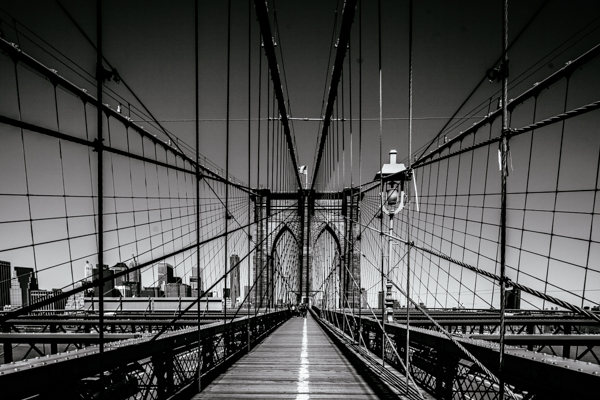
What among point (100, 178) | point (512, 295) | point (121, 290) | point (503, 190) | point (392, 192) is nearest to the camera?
point (503, 190)

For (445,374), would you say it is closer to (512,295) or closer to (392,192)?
(512,295)

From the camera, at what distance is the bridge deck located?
2.94m

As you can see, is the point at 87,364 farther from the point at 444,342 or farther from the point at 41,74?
the point at 41,74

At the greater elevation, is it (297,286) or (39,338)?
(39,338)

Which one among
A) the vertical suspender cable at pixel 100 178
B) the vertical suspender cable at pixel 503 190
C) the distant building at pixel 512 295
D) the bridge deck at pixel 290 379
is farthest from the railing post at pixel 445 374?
the vertical suspender cable at pixel 100 178

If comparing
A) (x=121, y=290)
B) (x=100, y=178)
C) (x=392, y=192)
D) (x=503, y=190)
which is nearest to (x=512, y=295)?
(x=503, y=190)

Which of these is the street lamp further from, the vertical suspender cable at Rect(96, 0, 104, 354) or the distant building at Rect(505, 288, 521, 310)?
the vertical suspender cable at Rect(96, 0, 104, 354)

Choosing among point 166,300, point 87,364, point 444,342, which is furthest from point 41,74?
point 166,300

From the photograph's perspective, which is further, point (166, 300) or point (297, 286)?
point (297, 286)

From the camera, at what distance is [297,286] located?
2992cm

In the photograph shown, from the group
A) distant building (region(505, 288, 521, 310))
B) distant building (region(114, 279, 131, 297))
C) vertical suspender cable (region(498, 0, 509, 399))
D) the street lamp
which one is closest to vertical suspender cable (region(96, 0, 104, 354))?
vertical suspender cable (region(498, 0, 509, 399))

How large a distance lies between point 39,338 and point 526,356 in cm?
588

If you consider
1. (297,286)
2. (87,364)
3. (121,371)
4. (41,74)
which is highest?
(41,74)

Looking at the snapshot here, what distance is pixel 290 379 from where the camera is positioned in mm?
3480
